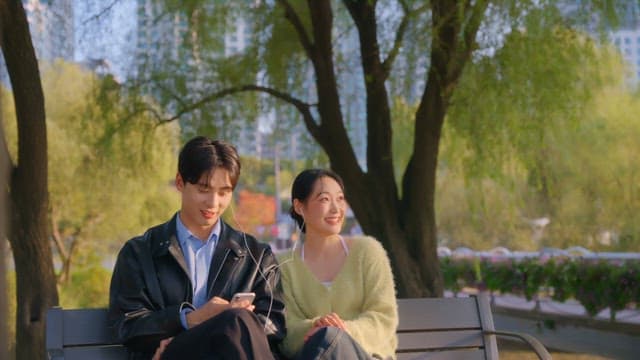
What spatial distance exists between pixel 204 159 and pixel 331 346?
842 millimetres

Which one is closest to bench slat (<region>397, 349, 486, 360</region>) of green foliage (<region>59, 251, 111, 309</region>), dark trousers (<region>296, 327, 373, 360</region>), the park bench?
the park bench

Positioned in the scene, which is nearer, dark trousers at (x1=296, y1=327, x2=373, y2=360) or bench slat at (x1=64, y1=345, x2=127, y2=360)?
dark trousers at (x1=296, y1=327, x2=373, y2=360)

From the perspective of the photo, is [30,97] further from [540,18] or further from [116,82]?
[540,18]

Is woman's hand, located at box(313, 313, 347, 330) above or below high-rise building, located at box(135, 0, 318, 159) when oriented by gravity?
below

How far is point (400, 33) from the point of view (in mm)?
8156

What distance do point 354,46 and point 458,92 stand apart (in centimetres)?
237

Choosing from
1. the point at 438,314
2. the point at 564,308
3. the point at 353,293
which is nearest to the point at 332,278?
the point at 353,293

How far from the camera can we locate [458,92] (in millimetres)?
7906

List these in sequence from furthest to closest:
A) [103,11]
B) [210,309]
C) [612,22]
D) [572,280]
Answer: [572,280] < [103,11] < [612,22] < [210,309]

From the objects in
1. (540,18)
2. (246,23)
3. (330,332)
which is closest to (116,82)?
(246,23)

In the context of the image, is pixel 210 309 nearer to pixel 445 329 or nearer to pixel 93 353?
pixel 93 353

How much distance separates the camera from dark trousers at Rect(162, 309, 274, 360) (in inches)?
121

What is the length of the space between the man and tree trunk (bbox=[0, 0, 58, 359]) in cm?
337

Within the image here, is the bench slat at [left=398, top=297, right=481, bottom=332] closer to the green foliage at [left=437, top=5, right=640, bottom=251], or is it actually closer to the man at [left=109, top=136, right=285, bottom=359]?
the man at [left=109, top=136, right=285, bottom=359]
